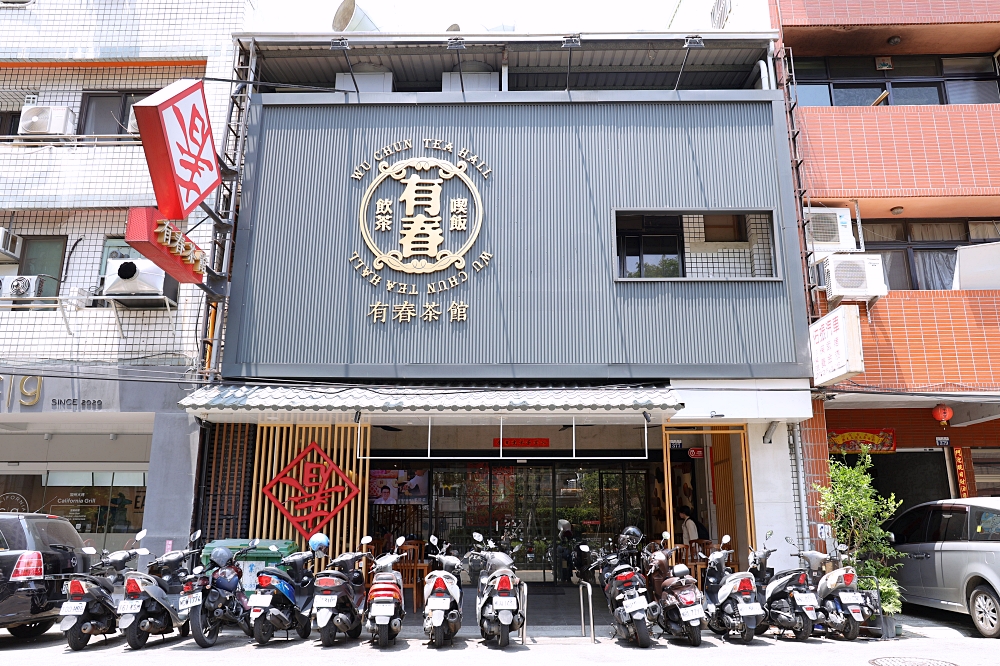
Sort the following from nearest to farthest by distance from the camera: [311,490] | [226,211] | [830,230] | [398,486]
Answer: [311,490] < [226,211] < [830,230] < [398,486]

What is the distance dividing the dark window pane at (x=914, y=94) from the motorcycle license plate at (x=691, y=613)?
10.4 meters

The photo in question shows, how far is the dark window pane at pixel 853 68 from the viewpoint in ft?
45.6

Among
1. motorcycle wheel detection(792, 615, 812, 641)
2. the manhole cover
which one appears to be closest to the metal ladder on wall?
motorcycle wheel detection(792, 615, 812, 641)

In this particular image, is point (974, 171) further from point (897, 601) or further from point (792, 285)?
point (897, 601)

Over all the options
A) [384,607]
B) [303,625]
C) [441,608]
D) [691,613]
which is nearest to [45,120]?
[303,625]

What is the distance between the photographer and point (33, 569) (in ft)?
28.8

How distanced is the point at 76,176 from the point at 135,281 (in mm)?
2796

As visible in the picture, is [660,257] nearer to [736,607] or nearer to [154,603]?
[736,607]

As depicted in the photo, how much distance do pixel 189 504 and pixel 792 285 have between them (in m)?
9.95

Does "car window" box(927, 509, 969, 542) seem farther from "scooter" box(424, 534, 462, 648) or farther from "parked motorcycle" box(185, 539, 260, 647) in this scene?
"parked motorcycle" box(185, 539, 260, 647)

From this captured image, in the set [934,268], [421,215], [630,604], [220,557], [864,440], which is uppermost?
[421,215]

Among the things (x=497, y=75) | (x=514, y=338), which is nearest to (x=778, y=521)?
(x=514, y=338)

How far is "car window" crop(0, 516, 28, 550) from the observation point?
29.0 feet

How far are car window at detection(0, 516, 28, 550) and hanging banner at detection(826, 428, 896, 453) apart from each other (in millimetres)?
13369
